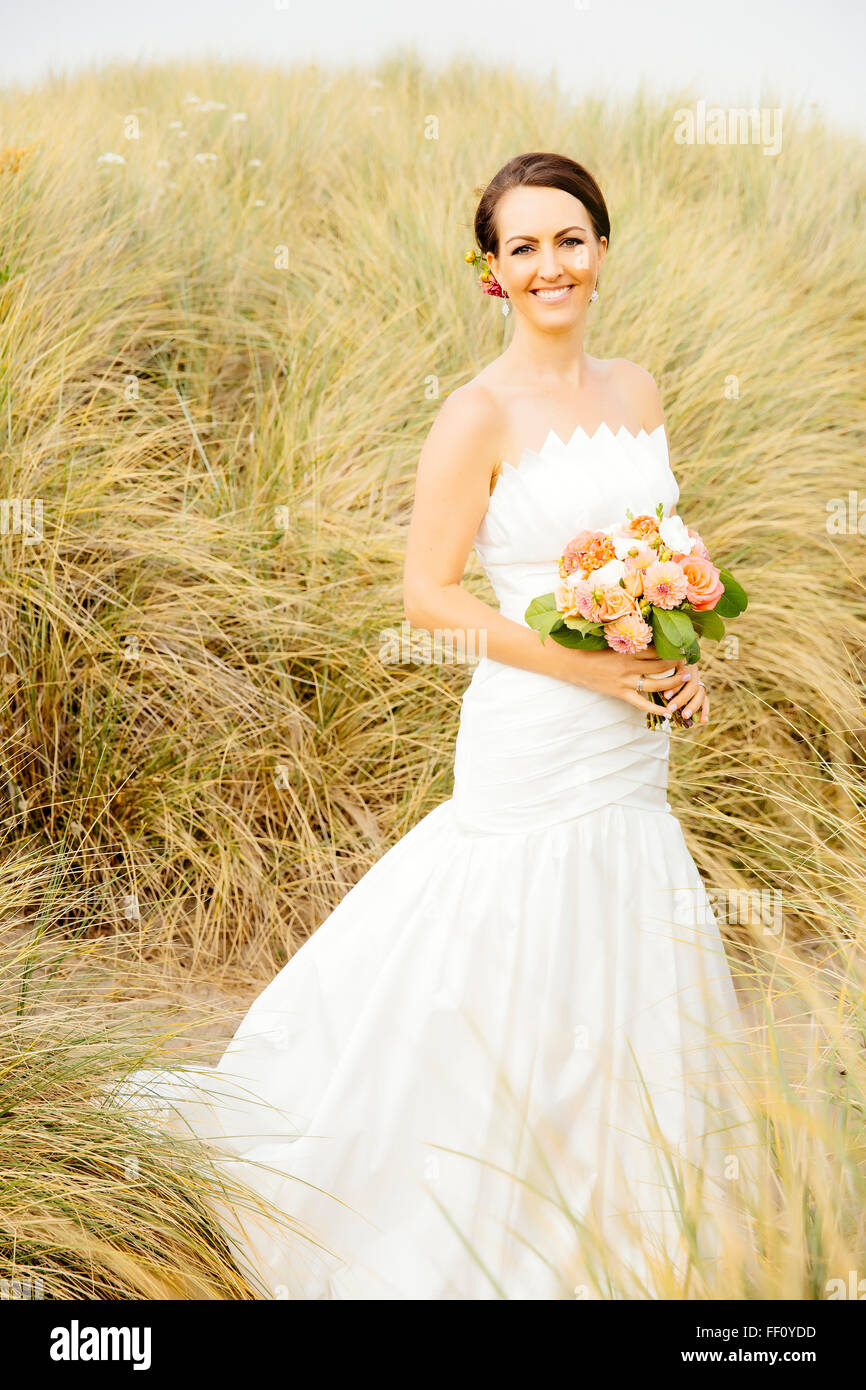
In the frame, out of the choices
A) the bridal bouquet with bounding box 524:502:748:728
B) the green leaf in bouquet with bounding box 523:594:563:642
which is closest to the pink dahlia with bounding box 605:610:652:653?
the bridal bouquet with bounding box 524:502:748:728

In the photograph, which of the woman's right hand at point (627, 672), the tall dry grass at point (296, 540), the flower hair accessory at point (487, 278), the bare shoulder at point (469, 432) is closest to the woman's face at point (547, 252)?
the flower hair accessory at point (487, 278)

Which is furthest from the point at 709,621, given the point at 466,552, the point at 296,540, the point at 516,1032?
the point at 296,540

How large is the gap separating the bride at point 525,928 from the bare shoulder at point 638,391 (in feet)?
0.22

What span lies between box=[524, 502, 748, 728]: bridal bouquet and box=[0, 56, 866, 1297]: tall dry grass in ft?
2.16

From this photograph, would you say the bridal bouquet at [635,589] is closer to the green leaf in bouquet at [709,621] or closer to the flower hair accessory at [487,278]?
the green leaf in bouquet at [709,621]

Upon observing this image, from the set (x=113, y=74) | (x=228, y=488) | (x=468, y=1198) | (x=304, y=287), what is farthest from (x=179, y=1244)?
(x=113, y=74)

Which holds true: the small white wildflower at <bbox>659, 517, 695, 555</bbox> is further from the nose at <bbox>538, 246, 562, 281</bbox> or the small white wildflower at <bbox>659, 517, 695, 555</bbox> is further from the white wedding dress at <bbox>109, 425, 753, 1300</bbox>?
the nose at <bbox>538, 246, 562, 281</bbox>

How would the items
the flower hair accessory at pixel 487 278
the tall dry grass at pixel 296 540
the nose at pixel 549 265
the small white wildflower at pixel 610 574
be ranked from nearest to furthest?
the small white wildflower at pixel 610 574 → the nose at pixel 549 265 → the flower hair accessory at pixel 487 278 → the tall dry grass at pixel 296 540

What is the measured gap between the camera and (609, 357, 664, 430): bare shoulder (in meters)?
2.87

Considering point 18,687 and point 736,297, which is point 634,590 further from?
point 736,297

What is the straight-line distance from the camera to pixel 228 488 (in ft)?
15.1

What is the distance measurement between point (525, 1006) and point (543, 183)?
1.79 m

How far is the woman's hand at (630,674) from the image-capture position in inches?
102

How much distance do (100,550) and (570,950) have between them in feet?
8.04
